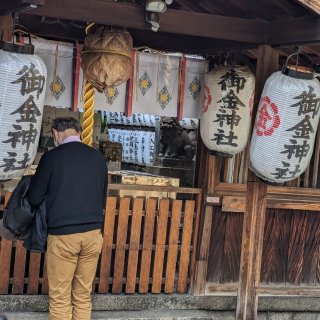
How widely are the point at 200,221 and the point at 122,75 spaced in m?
2.62

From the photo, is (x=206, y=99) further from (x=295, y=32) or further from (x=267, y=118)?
(x=295, y=32)

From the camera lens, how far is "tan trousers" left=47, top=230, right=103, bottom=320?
6.30 m

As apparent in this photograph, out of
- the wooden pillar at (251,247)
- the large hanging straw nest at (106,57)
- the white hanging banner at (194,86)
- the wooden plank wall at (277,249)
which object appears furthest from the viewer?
the wooden plank wall at (277,249)

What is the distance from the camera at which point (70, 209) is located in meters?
6.23

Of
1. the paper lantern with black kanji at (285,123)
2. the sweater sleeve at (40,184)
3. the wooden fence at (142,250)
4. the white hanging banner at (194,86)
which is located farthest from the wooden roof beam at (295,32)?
the sweater sleeve at (40,184)

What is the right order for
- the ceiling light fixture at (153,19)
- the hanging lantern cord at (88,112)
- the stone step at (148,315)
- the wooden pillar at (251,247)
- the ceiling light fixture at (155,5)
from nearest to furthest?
the ceiling light fixture at (155,5) < the ceiling light fixture at (153,19) < the hanging lantern cord at (88,112) < the wooden pillar at (251,247) < the stone step at (148,315)

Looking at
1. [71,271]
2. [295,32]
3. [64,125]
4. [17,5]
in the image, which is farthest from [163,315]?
[17,5]

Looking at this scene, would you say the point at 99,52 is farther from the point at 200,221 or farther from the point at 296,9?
the point at 200,221

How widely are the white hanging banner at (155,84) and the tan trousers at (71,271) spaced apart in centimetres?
204

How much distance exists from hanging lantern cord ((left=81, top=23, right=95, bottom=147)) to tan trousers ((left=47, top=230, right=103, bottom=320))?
3.78 ft

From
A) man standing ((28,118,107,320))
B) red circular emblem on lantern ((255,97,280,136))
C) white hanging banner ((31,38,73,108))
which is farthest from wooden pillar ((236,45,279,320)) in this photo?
white hanging banner ((31,38,73,108))

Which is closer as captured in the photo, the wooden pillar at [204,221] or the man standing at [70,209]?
the man standing at [70,209]

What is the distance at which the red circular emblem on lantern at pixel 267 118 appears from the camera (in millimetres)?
6688

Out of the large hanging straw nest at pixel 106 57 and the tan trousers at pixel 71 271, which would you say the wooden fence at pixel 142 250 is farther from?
the large hanging straw nest at pixel 106 57
